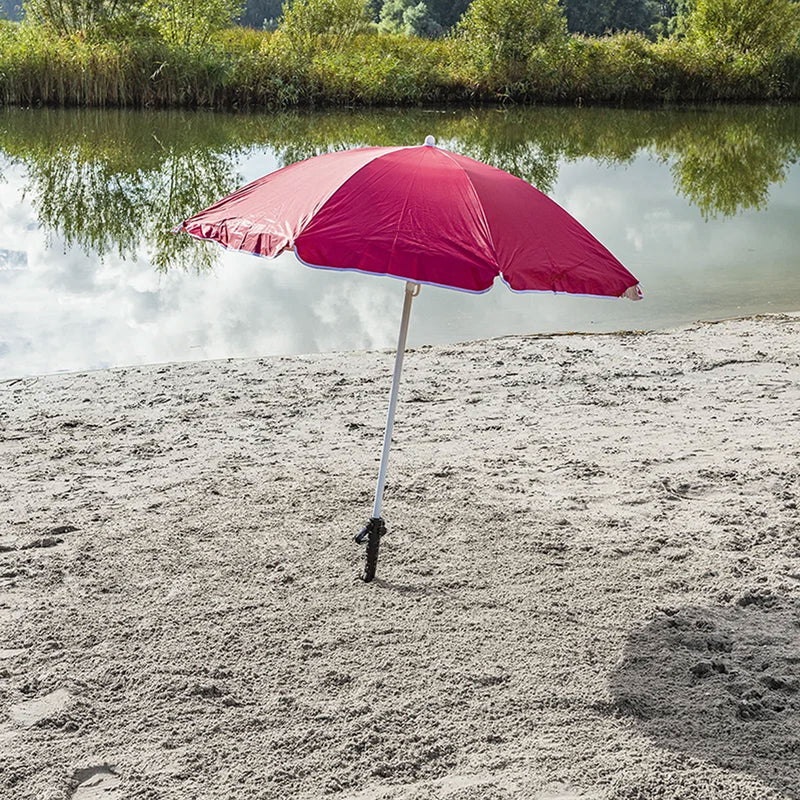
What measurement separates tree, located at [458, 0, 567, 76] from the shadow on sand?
25.7 meters

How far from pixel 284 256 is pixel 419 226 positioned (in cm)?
773

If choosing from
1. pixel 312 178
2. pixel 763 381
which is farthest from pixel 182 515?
pixel 763 381

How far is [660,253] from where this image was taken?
10.9 meters

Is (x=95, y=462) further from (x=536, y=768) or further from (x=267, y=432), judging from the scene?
(x=536, y=768)

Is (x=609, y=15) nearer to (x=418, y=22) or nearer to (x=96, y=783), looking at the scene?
(x=418, y=22)

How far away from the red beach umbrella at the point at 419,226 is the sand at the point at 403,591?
126 cm

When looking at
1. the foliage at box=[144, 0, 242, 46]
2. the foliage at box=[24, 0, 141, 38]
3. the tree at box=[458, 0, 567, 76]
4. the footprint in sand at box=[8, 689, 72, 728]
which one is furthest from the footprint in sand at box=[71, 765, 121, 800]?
the tree at box=[458, 0, 567, 76]

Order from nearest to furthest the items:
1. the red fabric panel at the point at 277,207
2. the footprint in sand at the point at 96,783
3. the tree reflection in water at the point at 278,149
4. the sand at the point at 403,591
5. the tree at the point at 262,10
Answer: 1. the footprint in sand at the point at 96,783
2. the sand at the point at 403,591
3. the red fabric panel at the point at 277,207
4. the tree reflection in water at the point at 278,149
5. the tree at the point at 262,10

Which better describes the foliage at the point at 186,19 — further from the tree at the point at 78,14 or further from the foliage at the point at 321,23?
the foliage at the point at 321,23

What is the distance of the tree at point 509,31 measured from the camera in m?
27.5

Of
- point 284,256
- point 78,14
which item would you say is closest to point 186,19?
point 78,14

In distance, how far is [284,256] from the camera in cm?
1046

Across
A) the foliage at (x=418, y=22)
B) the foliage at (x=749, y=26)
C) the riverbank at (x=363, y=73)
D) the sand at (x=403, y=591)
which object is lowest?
the sand at (x=403, y=591)

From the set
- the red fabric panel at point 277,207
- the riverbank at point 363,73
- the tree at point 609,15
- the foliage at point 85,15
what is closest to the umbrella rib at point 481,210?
the red fabric panel at point 277,207
